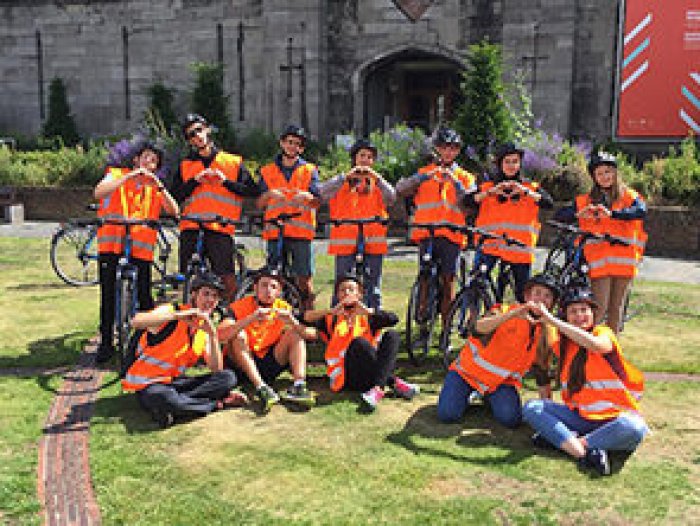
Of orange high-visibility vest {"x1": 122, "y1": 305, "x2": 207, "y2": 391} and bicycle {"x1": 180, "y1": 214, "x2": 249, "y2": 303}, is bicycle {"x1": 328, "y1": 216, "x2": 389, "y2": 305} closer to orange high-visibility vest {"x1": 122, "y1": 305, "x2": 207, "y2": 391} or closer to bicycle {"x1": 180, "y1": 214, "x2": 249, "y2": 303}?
bicycle {"x1": 180, "y1": 214, "x2": 249, "y2": 303}

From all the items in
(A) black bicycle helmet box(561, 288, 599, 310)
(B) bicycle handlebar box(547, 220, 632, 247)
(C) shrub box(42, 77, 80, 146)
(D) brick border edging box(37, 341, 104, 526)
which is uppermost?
(C) shrub box(42, 77, 80, 146)

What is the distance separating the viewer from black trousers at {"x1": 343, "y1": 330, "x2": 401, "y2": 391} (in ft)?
15.8

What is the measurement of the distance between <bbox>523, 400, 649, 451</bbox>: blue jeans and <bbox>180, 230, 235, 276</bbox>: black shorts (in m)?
3.00

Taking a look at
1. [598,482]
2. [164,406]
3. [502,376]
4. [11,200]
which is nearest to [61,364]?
[164,406]

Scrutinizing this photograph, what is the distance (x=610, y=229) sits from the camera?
5594 millimetres

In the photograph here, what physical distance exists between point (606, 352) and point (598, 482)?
0.79m

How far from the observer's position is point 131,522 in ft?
10.3

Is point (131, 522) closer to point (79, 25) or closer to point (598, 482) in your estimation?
point (598, 482)

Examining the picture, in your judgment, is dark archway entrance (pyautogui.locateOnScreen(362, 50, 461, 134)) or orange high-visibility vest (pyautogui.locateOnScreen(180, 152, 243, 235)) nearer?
orange high-visibility vest (pyautogui.locateOnScreen(180, 152, 243, 235))

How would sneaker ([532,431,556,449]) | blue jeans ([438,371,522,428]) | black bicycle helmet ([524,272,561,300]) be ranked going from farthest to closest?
blue jeans ([438,371,522,428]), black bicycle helmet ([524,272,561,300]), sneaker ([532,431,556,449])

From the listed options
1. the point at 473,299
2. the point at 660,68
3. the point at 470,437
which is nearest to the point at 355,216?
the point at 473,299

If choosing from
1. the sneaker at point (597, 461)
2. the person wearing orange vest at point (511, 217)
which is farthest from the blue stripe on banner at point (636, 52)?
the sneaker at point (597, 461)

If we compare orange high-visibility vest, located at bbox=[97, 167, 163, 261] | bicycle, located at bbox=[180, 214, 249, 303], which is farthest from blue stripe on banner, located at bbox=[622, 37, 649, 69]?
orange high-visibility vest, located at bbox=[97, 167, 163, 261]

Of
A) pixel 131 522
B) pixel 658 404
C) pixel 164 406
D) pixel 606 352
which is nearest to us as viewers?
pixel 131 522
